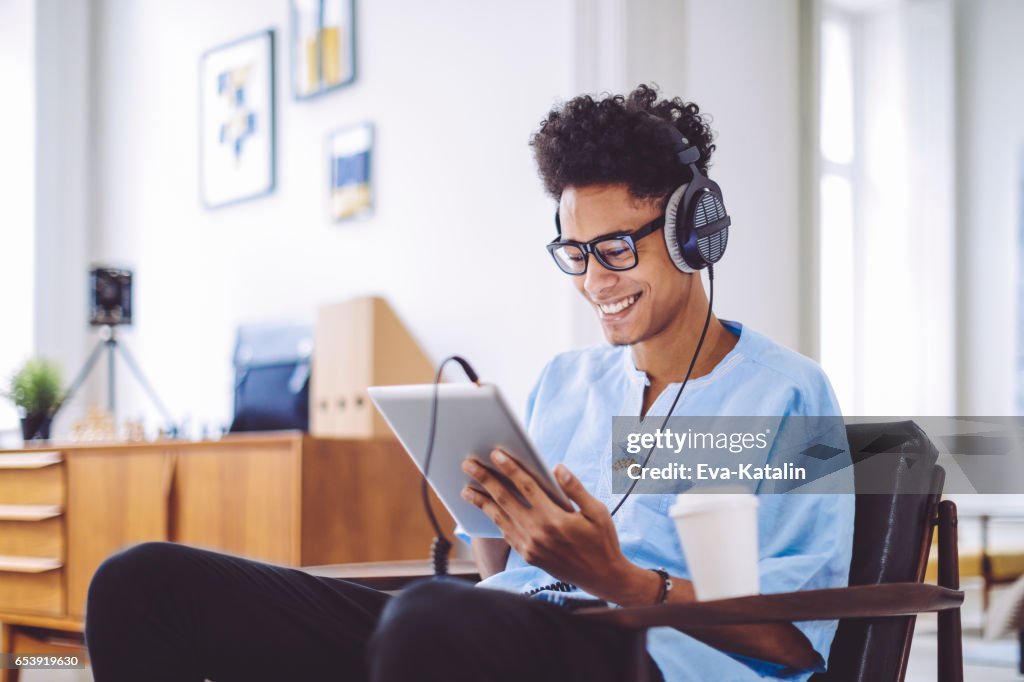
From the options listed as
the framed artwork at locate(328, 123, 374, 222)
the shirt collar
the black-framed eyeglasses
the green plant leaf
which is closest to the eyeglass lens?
the black-framed eyeglasses

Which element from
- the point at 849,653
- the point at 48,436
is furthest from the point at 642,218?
the point at 48,436

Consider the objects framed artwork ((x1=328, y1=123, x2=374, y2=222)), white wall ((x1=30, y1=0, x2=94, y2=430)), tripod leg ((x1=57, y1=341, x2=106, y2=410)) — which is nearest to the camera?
framed artwork ((x1=328, y1=123, x2=374, y2=222))

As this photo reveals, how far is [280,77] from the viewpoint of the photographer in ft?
11.7

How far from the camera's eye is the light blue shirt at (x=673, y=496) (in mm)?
1229

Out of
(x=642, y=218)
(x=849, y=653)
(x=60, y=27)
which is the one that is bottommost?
(x=849, y=653)

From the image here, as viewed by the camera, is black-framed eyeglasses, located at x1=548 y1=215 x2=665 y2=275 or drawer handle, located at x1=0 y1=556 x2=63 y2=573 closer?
black-framed eyeglasses, located at x1=548 y1=215 x2=665 y2=275

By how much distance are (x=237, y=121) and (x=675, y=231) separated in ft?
8.71

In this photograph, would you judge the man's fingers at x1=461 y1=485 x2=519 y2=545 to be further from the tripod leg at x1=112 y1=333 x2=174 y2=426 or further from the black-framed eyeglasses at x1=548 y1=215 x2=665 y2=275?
the tripod leg at x1=112 y1=333 x2=174 y2=426

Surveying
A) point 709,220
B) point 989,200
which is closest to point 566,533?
point 709,220

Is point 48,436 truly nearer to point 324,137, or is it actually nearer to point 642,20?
point 324,137

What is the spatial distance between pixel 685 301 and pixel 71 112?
145 inches

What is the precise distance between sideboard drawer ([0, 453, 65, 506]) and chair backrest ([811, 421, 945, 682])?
2.42 m

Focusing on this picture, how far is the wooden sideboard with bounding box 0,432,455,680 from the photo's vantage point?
2508 mm

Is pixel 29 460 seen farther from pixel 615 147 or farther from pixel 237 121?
pixel 615 147
